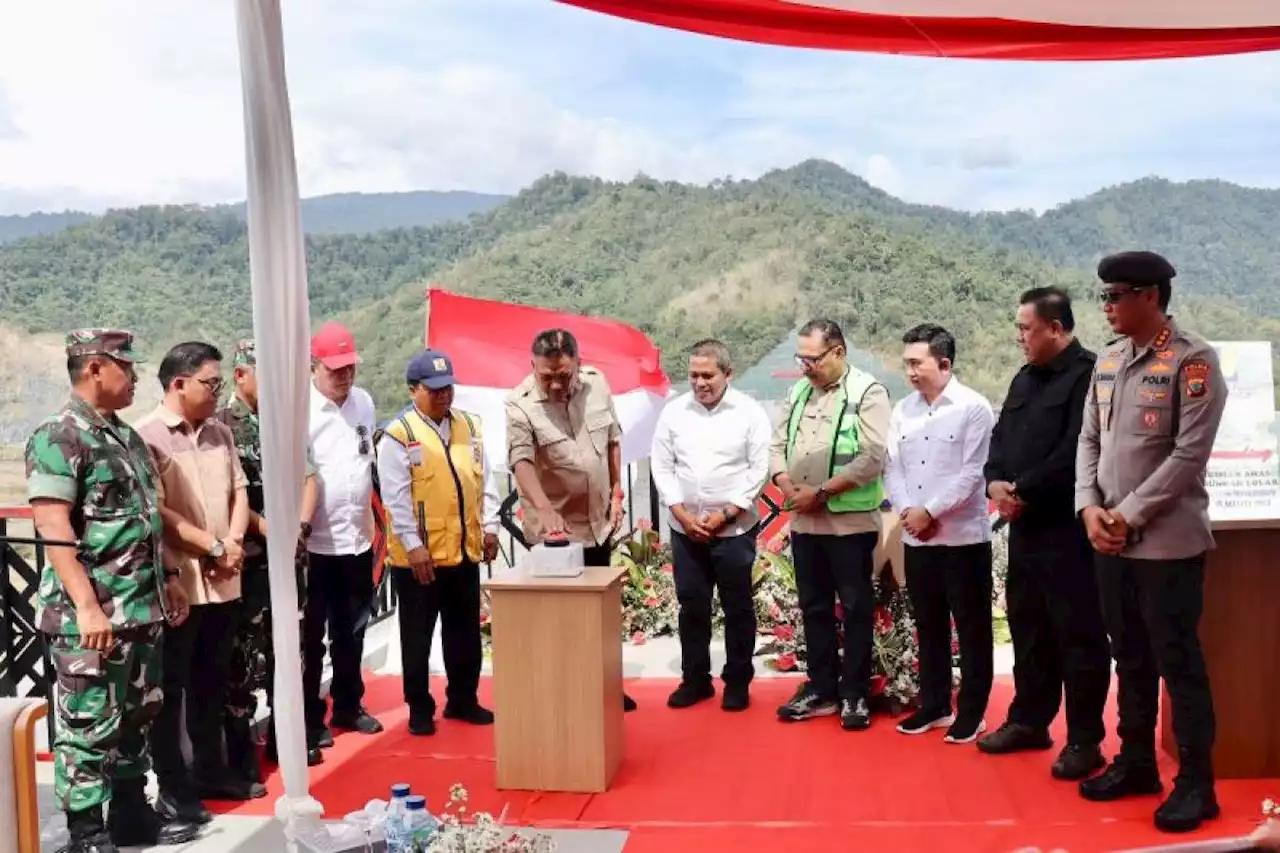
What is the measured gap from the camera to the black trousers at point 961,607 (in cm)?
419

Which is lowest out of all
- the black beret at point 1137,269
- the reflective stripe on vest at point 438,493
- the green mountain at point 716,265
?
the reflective stripe on vest at point 438,493

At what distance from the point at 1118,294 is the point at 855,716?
6.22ft

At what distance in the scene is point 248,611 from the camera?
382 cm

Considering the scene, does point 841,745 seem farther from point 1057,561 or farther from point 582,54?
point 582,54

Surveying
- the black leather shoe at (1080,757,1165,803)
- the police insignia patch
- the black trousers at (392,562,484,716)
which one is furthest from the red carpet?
the police insignia patch

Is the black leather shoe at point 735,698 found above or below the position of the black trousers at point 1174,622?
below

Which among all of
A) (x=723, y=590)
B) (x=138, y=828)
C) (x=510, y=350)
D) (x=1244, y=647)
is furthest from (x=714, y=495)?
(x=510, y=350)

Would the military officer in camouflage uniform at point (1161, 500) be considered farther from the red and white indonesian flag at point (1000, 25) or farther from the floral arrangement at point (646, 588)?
the floral arrangement at point (646, 588)

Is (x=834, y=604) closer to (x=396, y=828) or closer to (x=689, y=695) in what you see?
(x=689, y=695)

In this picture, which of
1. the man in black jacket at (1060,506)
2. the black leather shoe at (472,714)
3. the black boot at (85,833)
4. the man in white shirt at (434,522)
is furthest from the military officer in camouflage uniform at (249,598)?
the man in black jacket at (1060,506)

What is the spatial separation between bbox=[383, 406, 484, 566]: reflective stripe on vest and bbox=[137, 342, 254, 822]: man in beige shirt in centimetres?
84

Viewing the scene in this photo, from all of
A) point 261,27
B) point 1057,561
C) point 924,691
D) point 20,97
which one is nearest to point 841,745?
point 924,691

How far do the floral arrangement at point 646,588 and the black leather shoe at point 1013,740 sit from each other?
2.09m

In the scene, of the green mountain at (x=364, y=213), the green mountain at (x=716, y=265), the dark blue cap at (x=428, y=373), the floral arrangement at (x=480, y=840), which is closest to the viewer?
the floral arrangement at (x=480, y=840)
